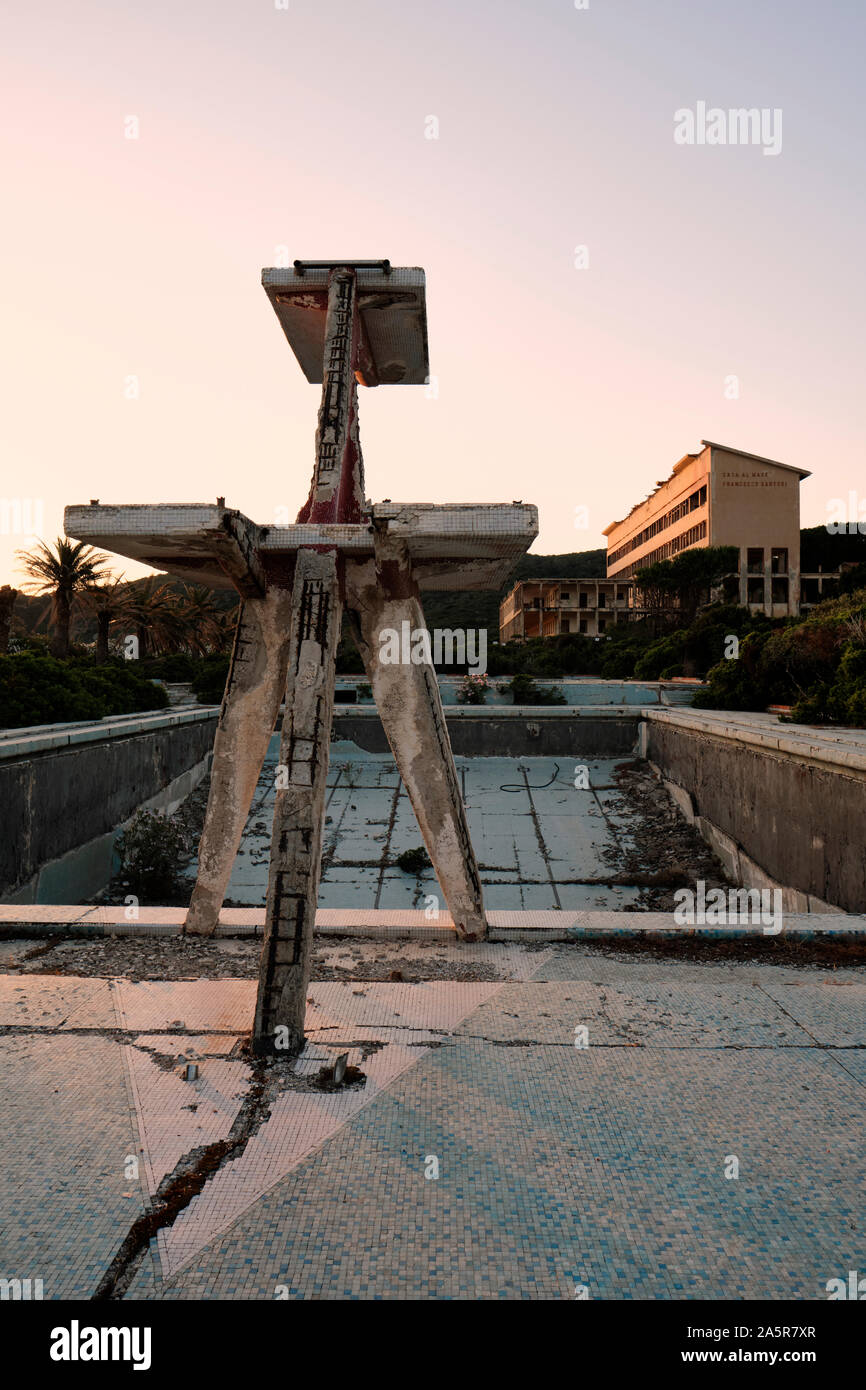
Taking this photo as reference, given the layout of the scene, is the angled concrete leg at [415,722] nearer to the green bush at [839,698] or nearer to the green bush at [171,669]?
the green bush at [839,698]

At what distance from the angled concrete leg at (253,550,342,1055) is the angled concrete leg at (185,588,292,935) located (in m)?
0.83

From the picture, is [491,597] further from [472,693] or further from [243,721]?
[243,721]

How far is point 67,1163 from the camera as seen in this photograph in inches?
145

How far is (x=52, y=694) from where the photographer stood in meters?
16.3

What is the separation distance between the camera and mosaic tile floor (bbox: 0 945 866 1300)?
10.0 ft

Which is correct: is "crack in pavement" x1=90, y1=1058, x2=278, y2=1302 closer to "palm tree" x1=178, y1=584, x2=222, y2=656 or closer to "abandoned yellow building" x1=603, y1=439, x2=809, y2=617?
"palm tree" x1=178, y1=584, x2=222, y2=656

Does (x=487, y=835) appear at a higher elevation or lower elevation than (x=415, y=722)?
lower

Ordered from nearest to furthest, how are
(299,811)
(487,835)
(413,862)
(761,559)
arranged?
(299,811) → (413,862) → (487,835) → (761,559)

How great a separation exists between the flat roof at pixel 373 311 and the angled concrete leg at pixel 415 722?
8.71 ft

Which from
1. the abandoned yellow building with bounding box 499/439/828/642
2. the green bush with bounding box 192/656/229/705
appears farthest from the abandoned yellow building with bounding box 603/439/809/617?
the green bush with bounding box 192/656/229/705

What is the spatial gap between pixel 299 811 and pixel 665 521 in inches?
2713

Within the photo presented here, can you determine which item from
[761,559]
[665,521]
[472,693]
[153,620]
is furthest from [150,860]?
[665,521]

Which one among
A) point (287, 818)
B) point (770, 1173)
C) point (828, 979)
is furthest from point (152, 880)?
point (770, 1173)
